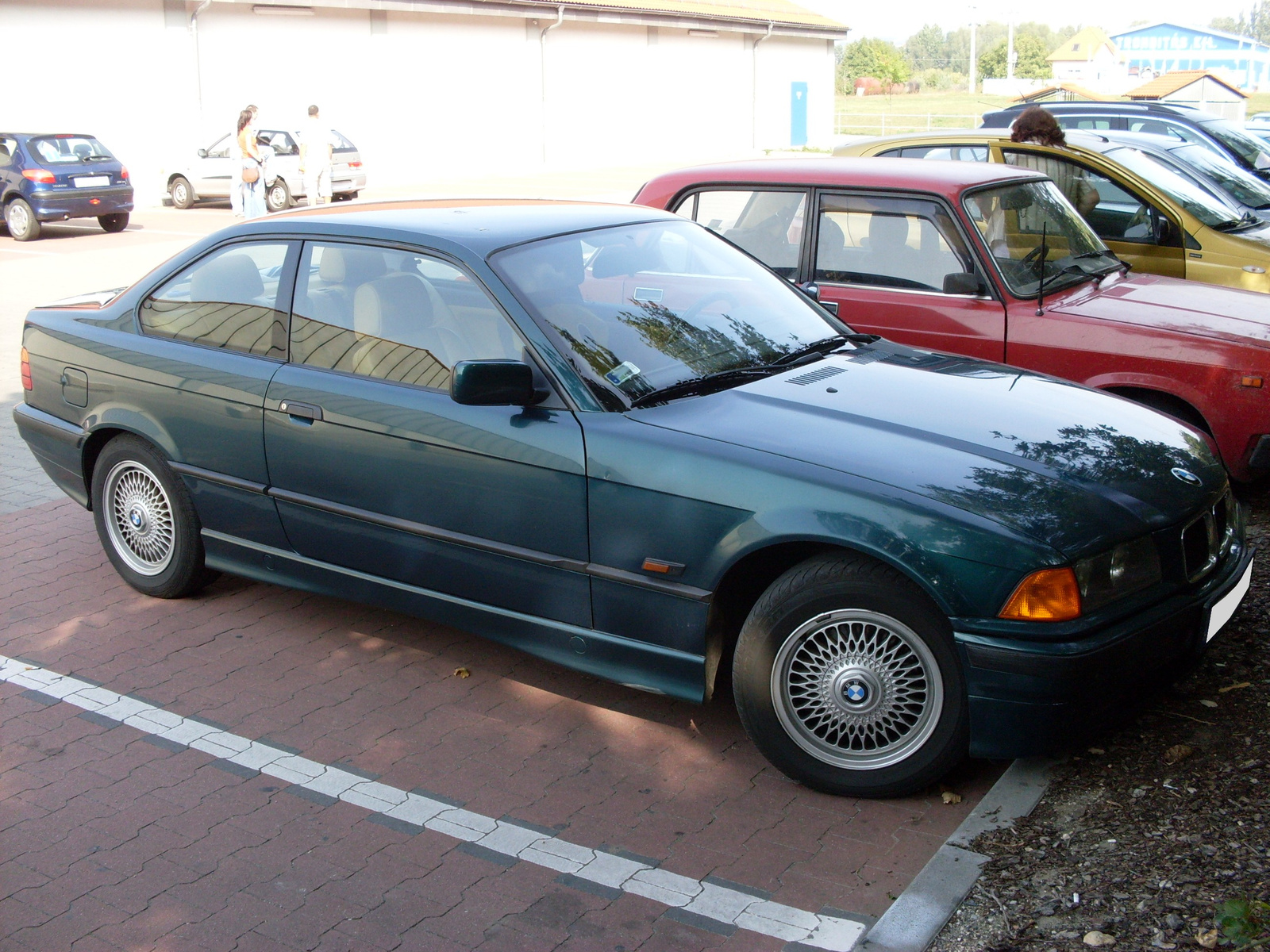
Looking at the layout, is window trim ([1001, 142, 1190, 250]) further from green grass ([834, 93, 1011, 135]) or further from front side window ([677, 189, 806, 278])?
green grass ([834, 93, 1011, 135])

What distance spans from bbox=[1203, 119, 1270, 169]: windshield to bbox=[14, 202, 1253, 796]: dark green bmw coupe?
12473 mm

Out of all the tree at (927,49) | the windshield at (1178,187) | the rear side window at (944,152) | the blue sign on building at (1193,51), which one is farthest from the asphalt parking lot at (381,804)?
the tree at (927,49)

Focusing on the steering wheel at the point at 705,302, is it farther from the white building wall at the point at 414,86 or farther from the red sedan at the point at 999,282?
the white building wall at the point at 414,86

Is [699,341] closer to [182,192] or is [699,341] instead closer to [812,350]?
[812,350]

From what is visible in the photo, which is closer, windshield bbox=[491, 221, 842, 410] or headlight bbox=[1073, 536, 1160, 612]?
headlight bbox=[1073, 536, 1160, 612]

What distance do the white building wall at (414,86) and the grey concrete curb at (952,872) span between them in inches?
995

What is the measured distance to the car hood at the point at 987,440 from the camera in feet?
11.7

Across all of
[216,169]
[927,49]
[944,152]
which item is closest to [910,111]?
[216,169]

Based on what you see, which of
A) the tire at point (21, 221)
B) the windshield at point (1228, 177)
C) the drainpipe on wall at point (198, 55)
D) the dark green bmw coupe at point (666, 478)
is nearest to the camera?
the dark green bmw coupe at point (666, 478)

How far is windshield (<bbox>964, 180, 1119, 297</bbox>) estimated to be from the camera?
6.21 m

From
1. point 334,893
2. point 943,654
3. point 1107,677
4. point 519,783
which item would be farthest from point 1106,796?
point 334,893

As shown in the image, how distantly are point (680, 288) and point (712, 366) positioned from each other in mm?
462

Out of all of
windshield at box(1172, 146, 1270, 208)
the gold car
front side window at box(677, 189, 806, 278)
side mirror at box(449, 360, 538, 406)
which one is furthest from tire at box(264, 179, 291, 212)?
side mirror at box(449, 360, 538, 406)

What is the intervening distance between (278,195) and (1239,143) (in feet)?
55.5
